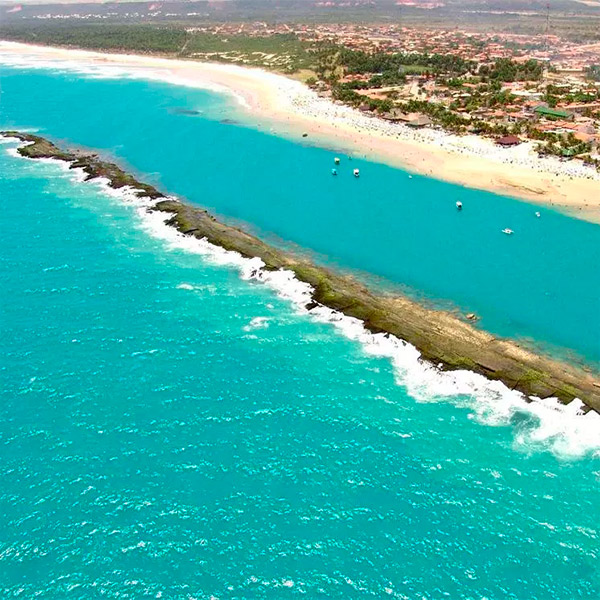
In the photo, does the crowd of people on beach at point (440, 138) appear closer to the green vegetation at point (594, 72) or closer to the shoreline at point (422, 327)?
the shoreline at point (422, 327)

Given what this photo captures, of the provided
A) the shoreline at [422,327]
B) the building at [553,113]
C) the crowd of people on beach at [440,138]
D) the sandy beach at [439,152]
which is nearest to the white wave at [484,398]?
the shoreline at [422,327]

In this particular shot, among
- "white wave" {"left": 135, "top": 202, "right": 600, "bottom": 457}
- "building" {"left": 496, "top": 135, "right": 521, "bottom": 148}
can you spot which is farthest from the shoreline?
"building" {"left": 496, "top": 135, "right": 521, "bottom": 148}

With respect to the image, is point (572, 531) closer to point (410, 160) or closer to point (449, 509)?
point (449, 509)

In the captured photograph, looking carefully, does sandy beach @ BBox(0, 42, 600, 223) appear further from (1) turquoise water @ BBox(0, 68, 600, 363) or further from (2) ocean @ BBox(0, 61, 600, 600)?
(2) ocean @ BBox(0, 61, 600, 600)

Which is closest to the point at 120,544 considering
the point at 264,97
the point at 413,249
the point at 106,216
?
the point at 413,249

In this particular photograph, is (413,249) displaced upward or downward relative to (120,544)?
upward

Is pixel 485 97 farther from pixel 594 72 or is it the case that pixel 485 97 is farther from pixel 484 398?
pixel 484 398

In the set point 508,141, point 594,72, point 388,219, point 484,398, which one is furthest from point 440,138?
point 594,72
